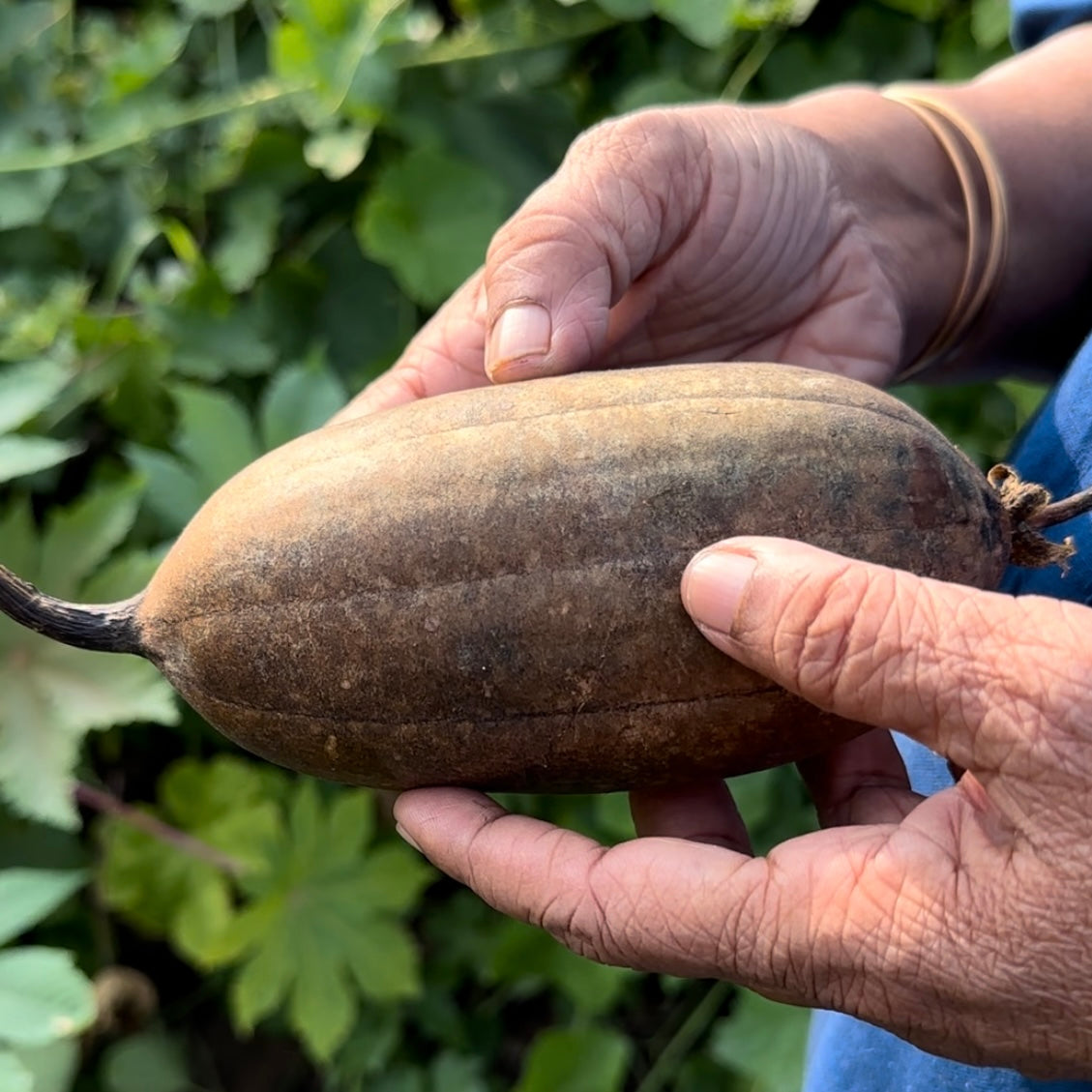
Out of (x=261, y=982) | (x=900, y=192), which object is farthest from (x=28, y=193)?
(x=900, y=192)

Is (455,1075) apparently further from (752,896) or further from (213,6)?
(213,6)

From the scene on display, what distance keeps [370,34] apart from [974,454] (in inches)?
58.8

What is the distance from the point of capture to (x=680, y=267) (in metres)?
1.63

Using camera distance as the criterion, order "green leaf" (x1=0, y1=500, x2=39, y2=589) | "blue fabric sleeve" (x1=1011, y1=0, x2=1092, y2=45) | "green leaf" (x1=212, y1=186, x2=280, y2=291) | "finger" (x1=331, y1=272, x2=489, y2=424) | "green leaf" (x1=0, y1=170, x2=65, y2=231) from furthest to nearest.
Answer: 1. "green leaf" (x1=0, y1=170, x2=65, y2=231)
2. "green leaf" (x1=212, y1=186, x2=280, y2=291)
3. "green leaf" (x1=0, y1=500, x2=39, y2=589)
4. "blue fabric sleeve" (x1=1011, y1=0, x2=1092, y2=45)
5. "finger" (x1=331, y1=272, x2=489, y2=424)

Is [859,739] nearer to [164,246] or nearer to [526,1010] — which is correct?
[526,1010]

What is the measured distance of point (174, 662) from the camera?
1287mm

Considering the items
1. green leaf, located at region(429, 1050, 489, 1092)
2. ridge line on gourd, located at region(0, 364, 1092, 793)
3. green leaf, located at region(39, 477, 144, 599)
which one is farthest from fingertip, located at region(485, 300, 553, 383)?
green leaf, located at region(429, 1050, 489, 1092)

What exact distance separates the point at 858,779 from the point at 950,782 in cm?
14

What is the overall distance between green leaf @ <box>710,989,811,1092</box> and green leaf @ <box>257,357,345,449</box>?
1.32 metres

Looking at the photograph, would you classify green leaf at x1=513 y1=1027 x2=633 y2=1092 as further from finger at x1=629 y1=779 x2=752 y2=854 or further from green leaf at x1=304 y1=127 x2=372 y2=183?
green leaf at x1=304 y1=127 x2=372 y2=183

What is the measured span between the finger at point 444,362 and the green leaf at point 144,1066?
1.54m

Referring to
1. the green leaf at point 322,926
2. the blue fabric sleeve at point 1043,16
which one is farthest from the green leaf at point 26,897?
the blue fabric sleeve at point 1043,16

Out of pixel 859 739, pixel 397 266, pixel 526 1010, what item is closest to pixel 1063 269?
pixel 859 739

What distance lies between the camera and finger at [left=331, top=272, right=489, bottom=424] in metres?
1.67
